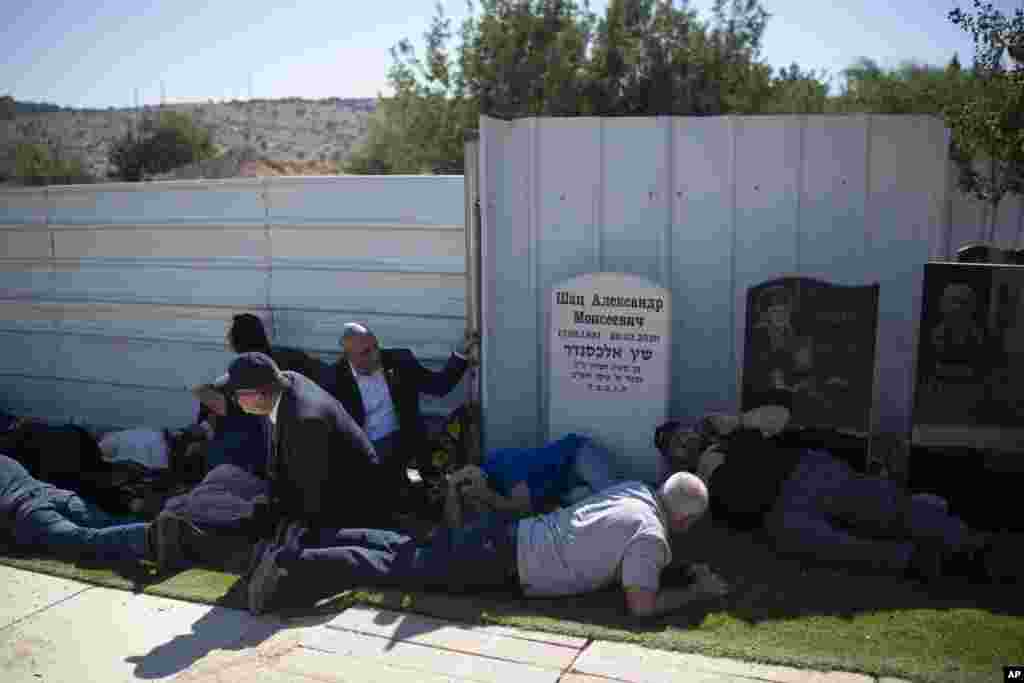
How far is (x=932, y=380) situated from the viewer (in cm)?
546

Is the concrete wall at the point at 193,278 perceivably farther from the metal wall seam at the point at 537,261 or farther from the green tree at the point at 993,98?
the green tree at the point at 993,98

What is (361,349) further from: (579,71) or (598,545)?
(579,71)

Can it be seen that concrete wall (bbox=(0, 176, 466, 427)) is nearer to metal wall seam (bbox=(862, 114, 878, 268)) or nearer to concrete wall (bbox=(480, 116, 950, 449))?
concrete wall (bbox=(480, 116, 950, 449))

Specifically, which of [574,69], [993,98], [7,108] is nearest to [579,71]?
[574,69]

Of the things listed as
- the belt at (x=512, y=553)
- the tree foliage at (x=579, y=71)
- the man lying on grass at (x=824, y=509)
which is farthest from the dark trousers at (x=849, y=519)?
the tree foliage at (x=579, y=71)

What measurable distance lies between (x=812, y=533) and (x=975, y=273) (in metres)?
1.92

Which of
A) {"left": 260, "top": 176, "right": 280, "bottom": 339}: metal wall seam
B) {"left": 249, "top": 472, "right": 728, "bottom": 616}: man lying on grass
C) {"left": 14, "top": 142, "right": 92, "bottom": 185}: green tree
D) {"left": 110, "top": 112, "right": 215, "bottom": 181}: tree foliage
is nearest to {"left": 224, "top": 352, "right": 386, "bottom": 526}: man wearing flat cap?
{"left": 249, "top": 472, "right": 728, "bottom": 616}: man lying on grass

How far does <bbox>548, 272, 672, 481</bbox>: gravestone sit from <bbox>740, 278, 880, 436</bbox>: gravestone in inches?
23.0

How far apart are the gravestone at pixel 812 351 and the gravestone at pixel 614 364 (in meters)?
0.58

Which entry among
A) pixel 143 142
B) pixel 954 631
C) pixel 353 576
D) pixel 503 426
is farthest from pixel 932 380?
pixel 143 142

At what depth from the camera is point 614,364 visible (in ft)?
19.6

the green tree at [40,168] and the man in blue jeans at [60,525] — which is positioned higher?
the green tree at [40,168]

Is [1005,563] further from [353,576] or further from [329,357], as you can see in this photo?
[329,357]

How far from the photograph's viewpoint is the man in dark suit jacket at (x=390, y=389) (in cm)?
618
